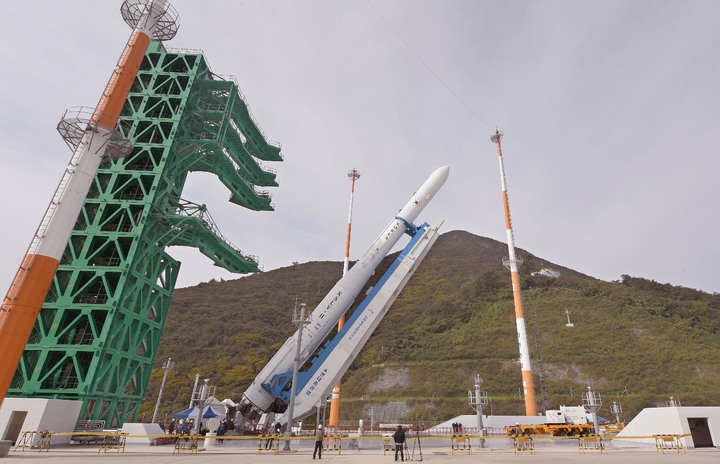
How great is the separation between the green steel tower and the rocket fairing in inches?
358

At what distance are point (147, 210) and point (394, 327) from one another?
2397 inches

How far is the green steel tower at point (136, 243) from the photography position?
20906mm

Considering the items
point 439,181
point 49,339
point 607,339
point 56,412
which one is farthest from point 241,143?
point 607,339

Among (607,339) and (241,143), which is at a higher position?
(241,143)

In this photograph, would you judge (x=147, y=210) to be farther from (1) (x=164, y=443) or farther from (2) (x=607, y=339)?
(2) (x=607, y=339)

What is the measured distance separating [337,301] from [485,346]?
44022 mm

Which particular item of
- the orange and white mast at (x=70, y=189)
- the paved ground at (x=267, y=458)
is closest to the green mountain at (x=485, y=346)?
the paved ground at (x=267, y=458)

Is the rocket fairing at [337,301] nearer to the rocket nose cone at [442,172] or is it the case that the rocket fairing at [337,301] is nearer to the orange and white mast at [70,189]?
the rocket nose cone at [442,172]

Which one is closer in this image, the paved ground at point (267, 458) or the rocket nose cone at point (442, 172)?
the paved ground at point (267, 458)

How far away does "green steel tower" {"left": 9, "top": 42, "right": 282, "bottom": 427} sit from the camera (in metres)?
20.9

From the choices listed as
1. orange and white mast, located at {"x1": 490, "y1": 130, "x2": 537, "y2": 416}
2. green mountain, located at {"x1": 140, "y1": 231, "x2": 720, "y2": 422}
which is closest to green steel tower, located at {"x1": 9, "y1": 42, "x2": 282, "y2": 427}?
orange and white mast, located at {"x1": 490, "y1": 130, "x2": 537, "y2": 416}

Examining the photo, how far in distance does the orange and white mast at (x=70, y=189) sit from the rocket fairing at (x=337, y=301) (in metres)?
8.93

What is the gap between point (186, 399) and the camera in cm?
5491

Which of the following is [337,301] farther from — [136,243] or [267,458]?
[136,243]
